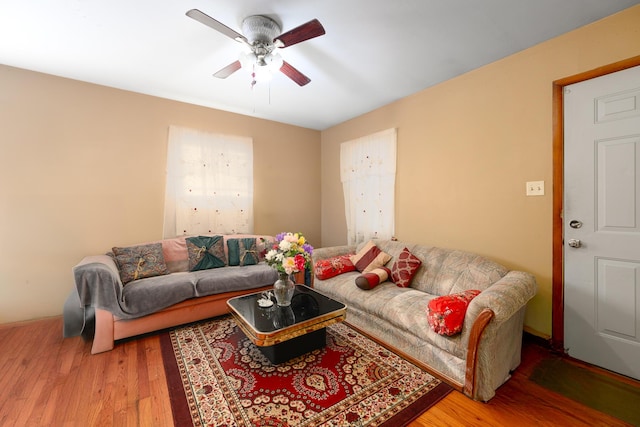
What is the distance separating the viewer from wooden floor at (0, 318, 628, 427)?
1.48 m

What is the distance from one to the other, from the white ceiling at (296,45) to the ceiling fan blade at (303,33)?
0.63ft

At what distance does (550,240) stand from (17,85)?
514 centimetres

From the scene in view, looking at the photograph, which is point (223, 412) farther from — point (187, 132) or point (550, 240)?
point (187, 132)

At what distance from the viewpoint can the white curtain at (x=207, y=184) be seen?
3.32 m

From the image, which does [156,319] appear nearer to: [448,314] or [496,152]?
[448,314]

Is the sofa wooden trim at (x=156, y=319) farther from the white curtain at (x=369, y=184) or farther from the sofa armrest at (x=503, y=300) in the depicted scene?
the sofa armrest at (x=503, y=300)

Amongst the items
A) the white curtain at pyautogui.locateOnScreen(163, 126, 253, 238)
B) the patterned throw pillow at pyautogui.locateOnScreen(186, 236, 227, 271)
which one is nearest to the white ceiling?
the white curtain at pyautogui.locateOnScreen(163, 126, 253, 238)

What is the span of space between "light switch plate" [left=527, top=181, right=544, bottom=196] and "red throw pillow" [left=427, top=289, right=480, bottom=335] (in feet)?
3.74

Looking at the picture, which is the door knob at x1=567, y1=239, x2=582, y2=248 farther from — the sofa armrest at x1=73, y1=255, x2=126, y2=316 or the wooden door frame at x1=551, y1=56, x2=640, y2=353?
the sofa armrest at x1=73, y1=255, x2=126, y2=316

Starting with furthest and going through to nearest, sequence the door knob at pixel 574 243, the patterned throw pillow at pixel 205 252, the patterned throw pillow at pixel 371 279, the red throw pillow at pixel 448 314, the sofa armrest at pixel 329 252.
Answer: the sofa armrest at pixel 329 252, the patterned throw pillow at pixel 205 252, the patterned throw pillow at pixel 371 279, the door knob at pixel 574 243, the red throw pillow at pixel 448 314

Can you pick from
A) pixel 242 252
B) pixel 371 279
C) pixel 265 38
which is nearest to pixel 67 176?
pixel 242 252

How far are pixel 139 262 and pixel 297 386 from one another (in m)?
2.11

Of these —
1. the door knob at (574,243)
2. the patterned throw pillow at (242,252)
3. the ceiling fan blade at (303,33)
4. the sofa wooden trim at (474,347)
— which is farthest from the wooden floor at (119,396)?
the ceiling fan blade at (303,33)

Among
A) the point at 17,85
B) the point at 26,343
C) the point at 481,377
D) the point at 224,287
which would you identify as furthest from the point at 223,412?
the point at 17,85
